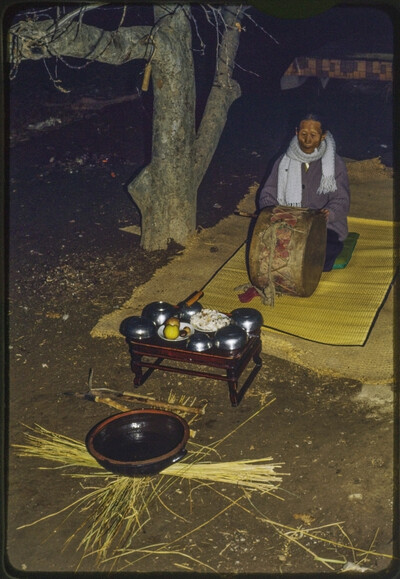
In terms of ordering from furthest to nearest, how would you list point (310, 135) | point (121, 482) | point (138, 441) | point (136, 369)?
point (310, 135) < point (136, 369) < point (138, 441) < point (121, 482)

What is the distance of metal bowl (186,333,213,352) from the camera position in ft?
18.5

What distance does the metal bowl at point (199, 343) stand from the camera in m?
5.65

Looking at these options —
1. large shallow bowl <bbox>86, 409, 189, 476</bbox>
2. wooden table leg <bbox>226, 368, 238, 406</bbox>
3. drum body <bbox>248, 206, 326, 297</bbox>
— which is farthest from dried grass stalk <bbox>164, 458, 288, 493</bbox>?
drum body <bbox>248, 206, 326, 297</bbox>

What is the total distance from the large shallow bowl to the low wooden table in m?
0.58

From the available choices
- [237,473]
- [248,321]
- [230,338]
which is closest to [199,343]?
[230,338]

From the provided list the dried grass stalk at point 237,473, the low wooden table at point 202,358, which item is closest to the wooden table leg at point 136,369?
the low wooden table at point 202,358

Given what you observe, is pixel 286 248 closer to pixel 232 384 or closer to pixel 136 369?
pixel 232 384

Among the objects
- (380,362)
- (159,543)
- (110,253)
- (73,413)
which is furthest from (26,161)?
(159,543)

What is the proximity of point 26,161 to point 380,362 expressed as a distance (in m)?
8.32

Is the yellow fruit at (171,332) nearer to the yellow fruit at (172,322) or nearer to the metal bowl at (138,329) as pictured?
the yellow fruit at (172,322)

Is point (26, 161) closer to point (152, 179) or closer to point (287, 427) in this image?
point (152, 179)

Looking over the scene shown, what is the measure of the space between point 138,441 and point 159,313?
1.36 meters

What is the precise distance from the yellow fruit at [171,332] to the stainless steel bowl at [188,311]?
13.2 inches

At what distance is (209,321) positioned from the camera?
5.98 m
